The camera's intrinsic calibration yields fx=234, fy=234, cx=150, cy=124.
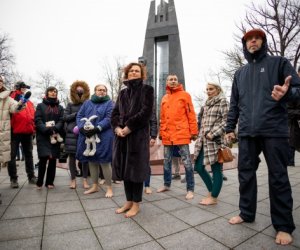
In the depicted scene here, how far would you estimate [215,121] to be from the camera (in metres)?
3.59

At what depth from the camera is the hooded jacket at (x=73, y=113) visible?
4624mm

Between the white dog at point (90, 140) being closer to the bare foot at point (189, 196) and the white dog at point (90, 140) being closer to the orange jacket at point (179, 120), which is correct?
the orange jacket at point (179, 120)

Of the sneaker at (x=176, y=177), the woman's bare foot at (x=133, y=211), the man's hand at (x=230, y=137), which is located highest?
the man's hand at (x=230, y=137)

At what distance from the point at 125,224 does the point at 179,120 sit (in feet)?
6.54

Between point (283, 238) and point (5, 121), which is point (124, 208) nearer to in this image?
point (283, 238)

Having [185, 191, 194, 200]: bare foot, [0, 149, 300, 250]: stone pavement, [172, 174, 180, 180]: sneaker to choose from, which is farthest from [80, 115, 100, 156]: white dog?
[172, 174, 180, 180]: sneaker

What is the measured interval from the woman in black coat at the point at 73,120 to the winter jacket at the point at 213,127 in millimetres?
2436

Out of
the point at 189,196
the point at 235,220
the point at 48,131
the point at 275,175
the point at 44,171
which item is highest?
the point at 48,131

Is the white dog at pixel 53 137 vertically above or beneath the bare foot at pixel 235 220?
above

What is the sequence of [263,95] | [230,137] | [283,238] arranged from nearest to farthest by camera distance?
[283,238] < [263,95] < [230,137]

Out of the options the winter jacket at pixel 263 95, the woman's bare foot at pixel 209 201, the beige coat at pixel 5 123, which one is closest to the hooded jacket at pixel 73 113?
the beige coat at pixel 5 123

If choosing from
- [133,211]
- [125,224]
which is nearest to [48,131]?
[133,211]

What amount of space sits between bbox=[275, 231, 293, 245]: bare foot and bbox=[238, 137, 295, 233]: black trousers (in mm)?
54

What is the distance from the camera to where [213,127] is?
354 cm
